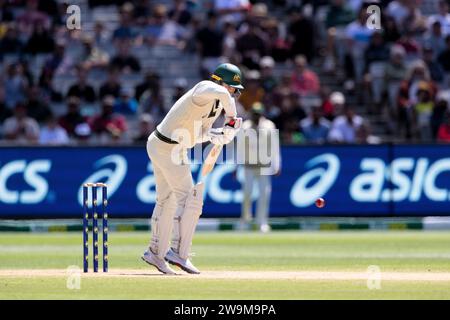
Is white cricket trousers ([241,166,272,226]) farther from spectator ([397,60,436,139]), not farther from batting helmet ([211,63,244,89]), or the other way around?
batting helmet ([211,63,244,89])

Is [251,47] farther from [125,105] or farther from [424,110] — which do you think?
[424,110]

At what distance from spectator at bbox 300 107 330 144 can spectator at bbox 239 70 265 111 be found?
0.99m

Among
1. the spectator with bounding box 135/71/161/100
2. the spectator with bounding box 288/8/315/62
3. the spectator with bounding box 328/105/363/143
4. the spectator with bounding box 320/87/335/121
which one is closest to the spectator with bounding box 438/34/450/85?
the spectator with bounding box 288/8/315/62

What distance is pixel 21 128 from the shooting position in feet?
75.4

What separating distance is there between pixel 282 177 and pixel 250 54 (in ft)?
12.2

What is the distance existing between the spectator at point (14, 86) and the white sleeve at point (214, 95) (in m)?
12.0

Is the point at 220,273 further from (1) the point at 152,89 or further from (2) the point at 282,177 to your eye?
(1) the point at 152,89

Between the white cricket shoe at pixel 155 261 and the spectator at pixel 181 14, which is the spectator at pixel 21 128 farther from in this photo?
the white cricket shoe at pixel 155 261

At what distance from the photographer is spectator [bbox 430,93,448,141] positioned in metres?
23.8

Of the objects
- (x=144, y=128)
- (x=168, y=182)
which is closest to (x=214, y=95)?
(x=168, y=182)

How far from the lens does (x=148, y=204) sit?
21641 mm

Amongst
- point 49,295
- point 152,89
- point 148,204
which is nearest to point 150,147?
point 49,295

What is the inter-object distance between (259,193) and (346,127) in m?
3.11

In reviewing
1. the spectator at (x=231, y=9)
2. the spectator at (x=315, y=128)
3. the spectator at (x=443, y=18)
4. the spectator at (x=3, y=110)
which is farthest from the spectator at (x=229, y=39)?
the spectator at (x=3, y=110)
